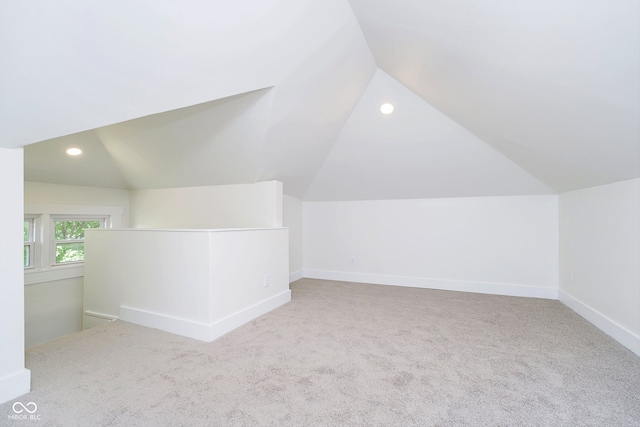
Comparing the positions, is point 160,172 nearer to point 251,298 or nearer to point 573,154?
point 251,298

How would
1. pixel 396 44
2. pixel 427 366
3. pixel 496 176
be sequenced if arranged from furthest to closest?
pixel 496 176, pixel 396 44, pixel 427 366

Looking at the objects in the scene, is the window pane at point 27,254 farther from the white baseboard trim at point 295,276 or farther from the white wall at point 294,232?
the white baseboard trim at point 295,276

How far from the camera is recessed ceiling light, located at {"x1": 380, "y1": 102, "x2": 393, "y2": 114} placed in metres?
3.47

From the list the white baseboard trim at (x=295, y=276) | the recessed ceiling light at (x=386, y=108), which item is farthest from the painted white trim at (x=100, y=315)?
the recessed ceiling light at (x=386, y=108)

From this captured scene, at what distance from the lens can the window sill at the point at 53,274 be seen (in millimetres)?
3734

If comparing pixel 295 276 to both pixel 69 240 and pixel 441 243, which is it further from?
pixel 69 240

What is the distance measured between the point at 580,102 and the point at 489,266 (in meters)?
2.90

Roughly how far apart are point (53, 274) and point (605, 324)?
20.5 ft

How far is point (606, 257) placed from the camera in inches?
107

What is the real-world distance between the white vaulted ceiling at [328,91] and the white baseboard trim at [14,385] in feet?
4.46

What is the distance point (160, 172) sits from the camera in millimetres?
4031

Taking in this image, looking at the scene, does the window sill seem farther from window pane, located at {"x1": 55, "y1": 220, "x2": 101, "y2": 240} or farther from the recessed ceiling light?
the recessed ceiling light

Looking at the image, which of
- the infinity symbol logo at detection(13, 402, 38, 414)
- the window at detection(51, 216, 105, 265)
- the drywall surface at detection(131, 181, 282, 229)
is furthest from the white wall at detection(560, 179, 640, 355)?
the window at detection(51, 216, 105, 265)

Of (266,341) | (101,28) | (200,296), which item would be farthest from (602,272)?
(101,28)
